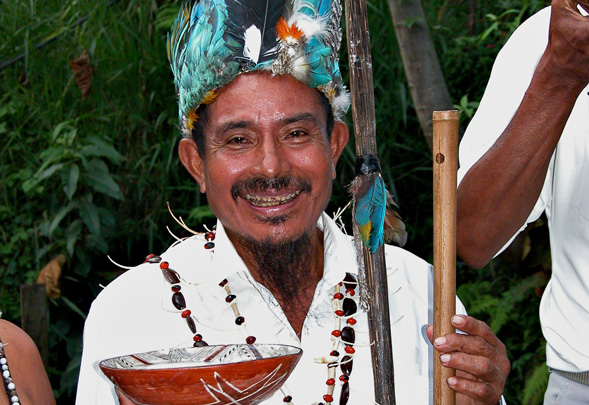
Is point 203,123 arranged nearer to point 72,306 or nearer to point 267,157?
point 267,157

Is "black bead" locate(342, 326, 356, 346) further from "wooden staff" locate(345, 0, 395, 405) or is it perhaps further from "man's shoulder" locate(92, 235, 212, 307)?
"man's shoulder" locate(92, 235, 212, 307)

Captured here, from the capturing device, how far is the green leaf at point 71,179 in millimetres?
4395

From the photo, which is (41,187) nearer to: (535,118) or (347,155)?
(347,155)

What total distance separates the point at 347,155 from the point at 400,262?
2710 millimetres

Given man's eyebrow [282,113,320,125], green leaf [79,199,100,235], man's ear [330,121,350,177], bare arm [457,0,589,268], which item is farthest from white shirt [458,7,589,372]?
green leaf [79,199,100,235]

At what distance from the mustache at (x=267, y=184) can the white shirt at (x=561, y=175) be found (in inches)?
18.3

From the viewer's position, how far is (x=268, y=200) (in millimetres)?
2105

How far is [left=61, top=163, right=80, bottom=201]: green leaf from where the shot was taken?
4395 mm

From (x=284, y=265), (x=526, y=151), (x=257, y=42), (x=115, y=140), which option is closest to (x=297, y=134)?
(x=257, y=42)

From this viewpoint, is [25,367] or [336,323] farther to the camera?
[336,323]

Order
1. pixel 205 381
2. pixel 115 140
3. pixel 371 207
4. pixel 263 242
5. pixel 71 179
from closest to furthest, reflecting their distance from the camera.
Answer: pixel 205 381 < pixel 371 207 < pixel 263 242 < pixel 71 179 < pixel 115 140

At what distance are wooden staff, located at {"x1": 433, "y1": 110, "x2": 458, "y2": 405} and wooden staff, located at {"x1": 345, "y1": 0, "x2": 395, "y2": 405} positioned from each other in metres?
0.11

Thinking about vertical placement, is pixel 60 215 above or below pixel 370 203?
below

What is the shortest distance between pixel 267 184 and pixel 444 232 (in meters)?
0.52
